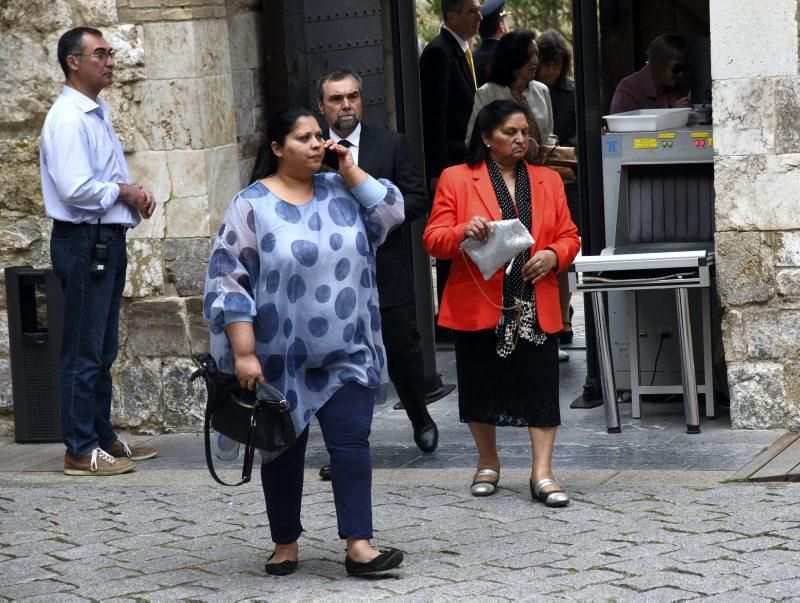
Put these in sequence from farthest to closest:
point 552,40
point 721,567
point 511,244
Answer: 1. point 552,40
2. point 511,244
3. point 721,567

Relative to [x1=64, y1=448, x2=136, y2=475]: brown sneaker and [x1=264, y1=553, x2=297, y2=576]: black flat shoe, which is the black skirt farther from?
[x1=64, y1=448, x2=136, y2=475]: brown sneaker

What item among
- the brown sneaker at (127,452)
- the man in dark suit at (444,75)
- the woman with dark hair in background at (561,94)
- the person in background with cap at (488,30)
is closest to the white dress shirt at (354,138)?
the brown sneaker at (127,452)

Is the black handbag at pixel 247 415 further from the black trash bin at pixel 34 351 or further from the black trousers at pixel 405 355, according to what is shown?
the black trash bin at pixel 34 351

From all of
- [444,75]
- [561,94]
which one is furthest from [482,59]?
[444,75]

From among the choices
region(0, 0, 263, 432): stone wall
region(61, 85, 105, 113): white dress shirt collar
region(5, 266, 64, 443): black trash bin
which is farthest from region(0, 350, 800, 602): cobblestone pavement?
region(61, 85, 105, 113): white dress shirt collar

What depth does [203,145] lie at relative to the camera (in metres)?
7.21

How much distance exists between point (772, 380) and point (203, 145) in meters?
2.81

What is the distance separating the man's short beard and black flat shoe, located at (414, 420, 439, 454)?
1.35 metres

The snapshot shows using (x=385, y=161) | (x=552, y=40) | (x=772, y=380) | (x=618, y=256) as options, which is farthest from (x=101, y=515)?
(x=552, y=40)

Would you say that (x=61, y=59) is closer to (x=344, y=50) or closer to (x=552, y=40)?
(x=344, y=50)

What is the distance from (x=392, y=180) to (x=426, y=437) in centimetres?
114

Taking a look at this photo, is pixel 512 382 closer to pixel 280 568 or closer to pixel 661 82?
pixel 280 568

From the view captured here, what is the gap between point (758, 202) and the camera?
A: 649 cm

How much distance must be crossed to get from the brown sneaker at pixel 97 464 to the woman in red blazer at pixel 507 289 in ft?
5.43
